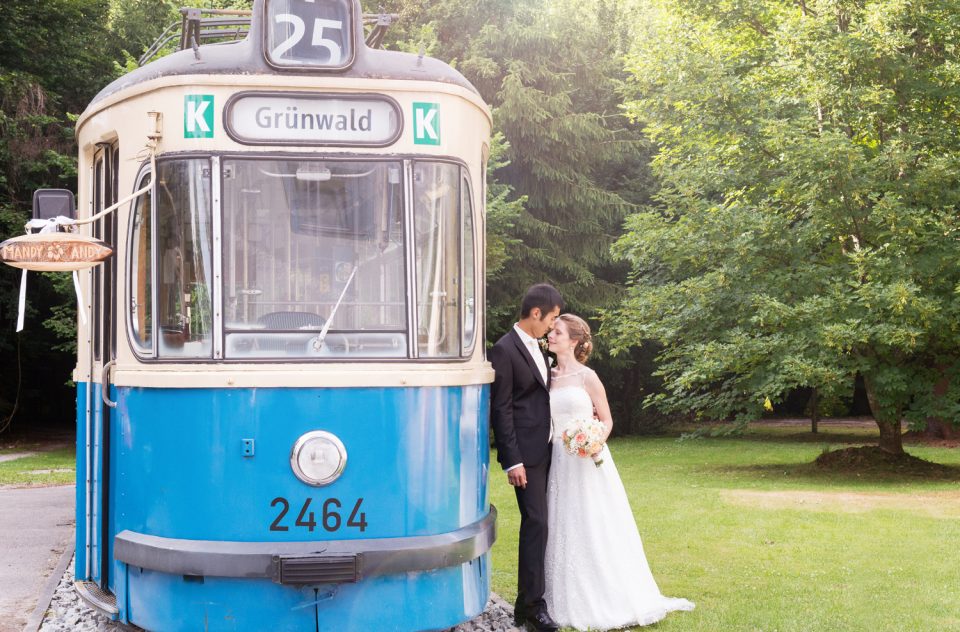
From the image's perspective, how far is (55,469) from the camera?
19.0 metres

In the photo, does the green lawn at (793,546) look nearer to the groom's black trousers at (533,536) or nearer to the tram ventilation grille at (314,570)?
the groom's black trousers at (533,536)

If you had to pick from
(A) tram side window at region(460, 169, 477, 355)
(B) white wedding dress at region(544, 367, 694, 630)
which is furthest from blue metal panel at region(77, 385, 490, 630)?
(B) white wedding dress at region(544, 367, 694, 630)

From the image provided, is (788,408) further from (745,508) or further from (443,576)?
(443,576)

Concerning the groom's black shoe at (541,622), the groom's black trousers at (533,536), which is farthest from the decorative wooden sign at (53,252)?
the groom's black shoe at (541,622)

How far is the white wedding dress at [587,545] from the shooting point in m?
6.73

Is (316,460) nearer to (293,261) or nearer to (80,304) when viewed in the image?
(293,261)

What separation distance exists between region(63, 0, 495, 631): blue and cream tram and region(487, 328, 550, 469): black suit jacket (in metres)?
0.67

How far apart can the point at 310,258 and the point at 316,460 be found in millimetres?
973

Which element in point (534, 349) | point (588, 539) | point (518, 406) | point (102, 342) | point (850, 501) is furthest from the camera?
point (850, 501)

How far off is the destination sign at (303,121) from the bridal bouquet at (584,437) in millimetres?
2177

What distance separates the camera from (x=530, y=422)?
6.54 meters

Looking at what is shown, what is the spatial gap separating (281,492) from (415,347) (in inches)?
37.5

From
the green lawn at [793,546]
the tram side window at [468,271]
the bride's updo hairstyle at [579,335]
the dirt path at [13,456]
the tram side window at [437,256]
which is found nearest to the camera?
the tram side window at [437,256]

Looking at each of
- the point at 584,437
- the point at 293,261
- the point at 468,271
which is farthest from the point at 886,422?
the point at 293,261
